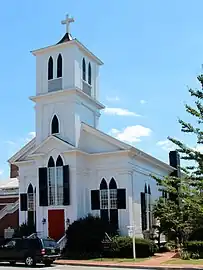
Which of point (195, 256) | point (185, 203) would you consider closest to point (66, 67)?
point (195, 256)

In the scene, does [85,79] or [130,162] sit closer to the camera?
[130,162]

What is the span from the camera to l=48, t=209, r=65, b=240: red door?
3088cm

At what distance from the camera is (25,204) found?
1328 inches

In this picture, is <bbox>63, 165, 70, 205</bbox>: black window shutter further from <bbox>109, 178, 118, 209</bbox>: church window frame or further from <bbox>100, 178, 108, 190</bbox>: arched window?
<bbox>109, 178, 118, 209</bbox>: church window frame

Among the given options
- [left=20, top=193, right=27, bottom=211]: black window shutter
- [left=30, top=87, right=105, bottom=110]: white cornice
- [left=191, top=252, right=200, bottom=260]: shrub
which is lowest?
[left=191, top=252, right=200, bottom=260]: shrub

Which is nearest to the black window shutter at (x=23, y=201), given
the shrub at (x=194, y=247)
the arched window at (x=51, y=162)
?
the arched window at (x=51, y=162)

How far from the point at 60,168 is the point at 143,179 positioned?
633 cm

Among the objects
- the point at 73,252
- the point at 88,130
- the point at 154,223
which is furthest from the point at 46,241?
the point at 154,223

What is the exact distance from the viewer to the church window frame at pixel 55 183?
3111cm

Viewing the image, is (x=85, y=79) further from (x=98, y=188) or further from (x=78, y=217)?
(x=78, y=217)

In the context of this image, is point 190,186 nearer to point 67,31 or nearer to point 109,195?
point 109,195

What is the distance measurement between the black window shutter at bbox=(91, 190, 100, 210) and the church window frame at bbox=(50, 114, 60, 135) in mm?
4983

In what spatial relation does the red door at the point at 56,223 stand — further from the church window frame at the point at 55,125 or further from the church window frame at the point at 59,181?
the church window frame at the point at 55,125

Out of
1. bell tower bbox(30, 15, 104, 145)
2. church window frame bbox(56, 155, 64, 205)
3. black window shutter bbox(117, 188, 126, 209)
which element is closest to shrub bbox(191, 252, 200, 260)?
black window shutter bbox(117, 188, 126, 209)
